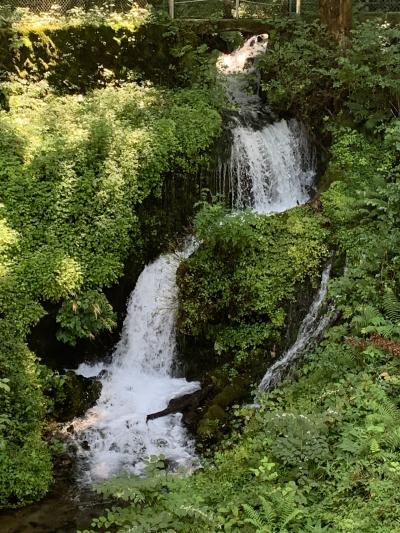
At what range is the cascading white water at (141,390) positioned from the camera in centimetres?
899

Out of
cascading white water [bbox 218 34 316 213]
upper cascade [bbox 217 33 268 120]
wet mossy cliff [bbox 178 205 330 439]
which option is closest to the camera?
wet mossy cliff [bbox 178 205 330 439]

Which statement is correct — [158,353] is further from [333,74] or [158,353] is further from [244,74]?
[244,74]

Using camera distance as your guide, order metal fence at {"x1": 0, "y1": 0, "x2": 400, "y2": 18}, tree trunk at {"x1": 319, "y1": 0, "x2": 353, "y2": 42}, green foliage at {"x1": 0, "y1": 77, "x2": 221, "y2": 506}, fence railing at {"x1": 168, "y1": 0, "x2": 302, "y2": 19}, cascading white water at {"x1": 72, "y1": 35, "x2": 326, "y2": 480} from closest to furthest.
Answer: green foliage at {"x1": 0, "y1": 77, "x2": 221, "y2": 506} → cascading white water at {"x1": 72, "y1": 35, "x2": 326, "y2": 480} → tree trunk at {"x1": 319, "y1": 0, "x2": 353, "y2": 42} → metal fence at {"x1": 0, "y1": 0, "x2": 400, "y2": 18} → fence railing at {"x1": 168, "y1": 0, "x2": 302, "y2": 19}

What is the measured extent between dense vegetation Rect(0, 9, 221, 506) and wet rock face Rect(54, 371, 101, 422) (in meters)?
0.38

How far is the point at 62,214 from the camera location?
10281mm

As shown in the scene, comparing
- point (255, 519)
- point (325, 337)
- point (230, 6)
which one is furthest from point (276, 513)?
point (230, 6)

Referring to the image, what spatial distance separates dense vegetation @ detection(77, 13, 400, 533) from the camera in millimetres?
5512

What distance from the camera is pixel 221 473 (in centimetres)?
716

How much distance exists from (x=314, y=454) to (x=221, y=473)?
60.4 inches

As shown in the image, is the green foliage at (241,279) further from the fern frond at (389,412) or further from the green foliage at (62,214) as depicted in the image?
the fern frond at (389,412)

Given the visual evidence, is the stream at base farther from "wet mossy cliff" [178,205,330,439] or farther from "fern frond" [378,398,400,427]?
"fern frond" [378,398,400,427]

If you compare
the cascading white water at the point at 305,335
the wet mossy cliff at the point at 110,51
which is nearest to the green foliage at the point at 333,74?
the wet mossy cliff at the point at 110,51

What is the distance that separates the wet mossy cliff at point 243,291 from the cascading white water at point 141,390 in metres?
0.46

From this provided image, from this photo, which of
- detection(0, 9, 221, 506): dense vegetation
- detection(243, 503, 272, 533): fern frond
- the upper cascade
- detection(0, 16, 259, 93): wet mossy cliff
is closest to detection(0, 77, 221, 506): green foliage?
detection(0, 9, 221, 506): dense vegetation
